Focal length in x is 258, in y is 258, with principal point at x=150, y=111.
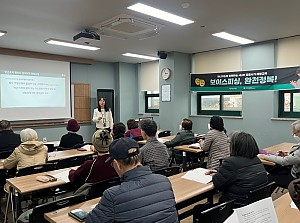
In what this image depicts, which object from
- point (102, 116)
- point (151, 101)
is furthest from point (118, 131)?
point (151, 101)

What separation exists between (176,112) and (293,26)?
349 cm

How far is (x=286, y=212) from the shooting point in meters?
1.71

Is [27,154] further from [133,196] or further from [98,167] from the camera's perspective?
[133,196]

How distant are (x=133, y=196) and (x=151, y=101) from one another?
7687 mm

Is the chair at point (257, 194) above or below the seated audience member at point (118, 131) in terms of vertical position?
below

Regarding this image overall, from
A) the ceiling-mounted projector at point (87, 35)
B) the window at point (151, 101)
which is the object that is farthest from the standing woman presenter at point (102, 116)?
the ceiling-mounted projector at point (87, 35)

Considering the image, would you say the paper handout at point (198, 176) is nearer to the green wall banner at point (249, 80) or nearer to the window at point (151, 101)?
the green wall banner at point (249, 80)

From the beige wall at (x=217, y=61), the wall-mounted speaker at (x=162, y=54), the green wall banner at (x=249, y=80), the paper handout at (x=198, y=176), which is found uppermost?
the wall-mounted speaker at (x=162, y=54)

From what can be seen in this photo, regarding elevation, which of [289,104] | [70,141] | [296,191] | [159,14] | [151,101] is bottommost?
[70,141]

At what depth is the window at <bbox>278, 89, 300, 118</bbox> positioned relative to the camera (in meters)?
5.68

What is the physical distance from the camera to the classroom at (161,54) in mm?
3909

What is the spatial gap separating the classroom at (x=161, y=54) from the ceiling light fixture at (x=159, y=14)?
117 mm

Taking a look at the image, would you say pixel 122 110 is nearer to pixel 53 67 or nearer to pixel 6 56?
pixel 53 67

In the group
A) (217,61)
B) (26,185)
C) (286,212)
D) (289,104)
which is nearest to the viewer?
(286,212)
